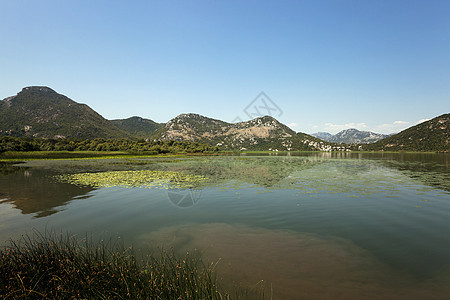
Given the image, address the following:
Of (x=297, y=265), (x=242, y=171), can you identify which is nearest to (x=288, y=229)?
(x=297, y=265)

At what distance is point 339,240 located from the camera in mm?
12023

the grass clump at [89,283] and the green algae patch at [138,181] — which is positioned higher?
the grass clump at [89,283]

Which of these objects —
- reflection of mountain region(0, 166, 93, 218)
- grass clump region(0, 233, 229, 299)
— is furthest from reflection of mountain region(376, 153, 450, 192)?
reflection of mountain region(0, 166, 93, 218)

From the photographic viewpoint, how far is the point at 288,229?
13758mm

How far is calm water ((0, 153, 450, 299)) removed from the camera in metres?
8.30

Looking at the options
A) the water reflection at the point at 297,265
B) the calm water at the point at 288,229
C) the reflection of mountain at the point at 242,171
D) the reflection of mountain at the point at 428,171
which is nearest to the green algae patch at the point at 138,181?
the reflection of mountain at the point at 242,171

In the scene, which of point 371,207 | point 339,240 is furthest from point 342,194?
point 339,240

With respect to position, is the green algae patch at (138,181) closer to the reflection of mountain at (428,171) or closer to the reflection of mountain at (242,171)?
the reflection of mountain at (242,171)

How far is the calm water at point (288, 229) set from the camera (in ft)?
27.2

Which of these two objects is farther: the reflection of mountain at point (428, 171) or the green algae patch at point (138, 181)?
the reflection of mountain at point (428, 171)

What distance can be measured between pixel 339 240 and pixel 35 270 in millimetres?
13800

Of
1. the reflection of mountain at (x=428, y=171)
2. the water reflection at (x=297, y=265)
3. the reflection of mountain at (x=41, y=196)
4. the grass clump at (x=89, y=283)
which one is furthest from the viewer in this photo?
the reflection of mountain at (x=428, y=171)

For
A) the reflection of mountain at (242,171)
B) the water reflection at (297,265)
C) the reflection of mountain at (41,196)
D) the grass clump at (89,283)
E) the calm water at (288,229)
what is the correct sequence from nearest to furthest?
the grass clump at (89,283) → the water reflection at (297,265) → the calm water at (288,229) → the reflection of mountain at (41,196) → the reflection of mountain at (242,171)

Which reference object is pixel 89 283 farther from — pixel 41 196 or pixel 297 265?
pixel 41 196
